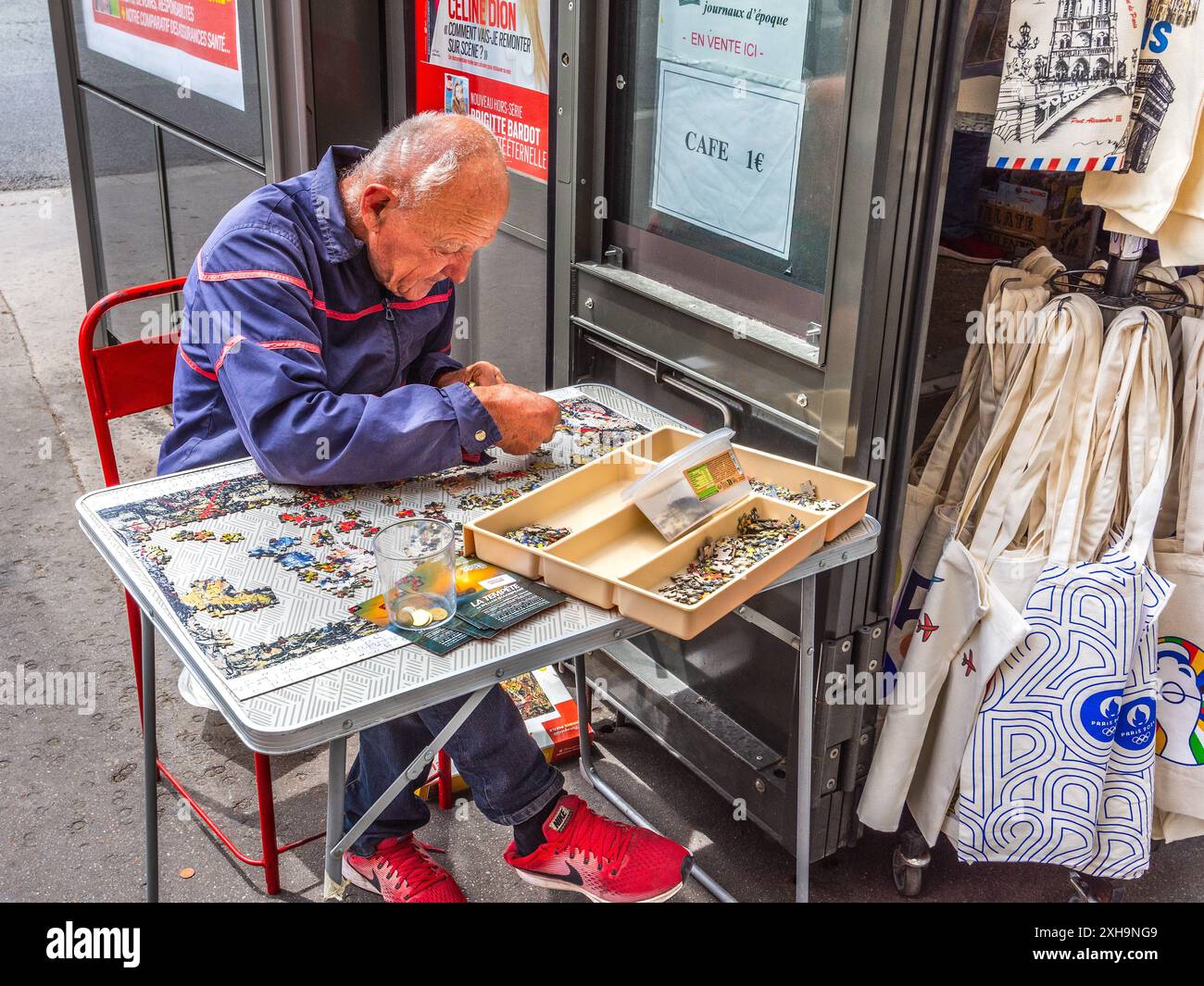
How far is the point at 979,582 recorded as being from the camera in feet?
7.72

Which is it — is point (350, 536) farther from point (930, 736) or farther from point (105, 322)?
point (105, 322)

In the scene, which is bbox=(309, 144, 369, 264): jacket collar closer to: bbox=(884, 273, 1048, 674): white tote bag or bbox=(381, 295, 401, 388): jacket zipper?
bbox=(381, 295, 401, 388): jacket zipper

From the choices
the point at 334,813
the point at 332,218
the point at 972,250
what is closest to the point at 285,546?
the point at 334,813

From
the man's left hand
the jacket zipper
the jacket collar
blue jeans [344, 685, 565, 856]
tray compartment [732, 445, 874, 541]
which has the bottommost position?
blue jeans [344, 685, 565, 856]

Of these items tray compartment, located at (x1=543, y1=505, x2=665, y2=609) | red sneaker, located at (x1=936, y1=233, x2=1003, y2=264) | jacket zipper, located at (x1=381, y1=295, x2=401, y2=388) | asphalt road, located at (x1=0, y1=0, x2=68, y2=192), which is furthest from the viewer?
asphalt road, located at (x1=0, y1=0, x2=68, y2=192)

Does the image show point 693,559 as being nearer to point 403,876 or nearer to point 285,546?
point 285,546

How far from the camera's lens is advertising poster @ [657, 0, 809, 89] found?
88.4 inches

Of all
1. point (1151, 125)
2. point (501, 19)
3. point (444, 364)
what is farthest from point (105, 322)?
point (1151, 125)

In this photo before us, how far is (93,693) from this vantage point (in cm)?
324

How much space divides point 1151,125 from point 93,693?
285 cm

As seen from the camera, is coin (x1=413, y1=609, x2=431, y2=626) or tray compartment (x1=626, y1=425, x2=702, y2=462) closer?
coin (x1=413, y1=609, x2=431, y2=626)

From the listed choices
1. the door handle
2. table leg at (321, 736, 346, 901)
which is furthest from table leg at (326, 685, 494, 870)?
the door handle

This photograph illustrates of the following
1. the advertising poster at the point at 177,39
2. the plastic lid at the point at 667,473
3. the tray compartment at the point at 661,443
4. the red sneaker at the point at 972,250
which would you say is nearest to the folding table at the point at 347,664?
the plastic lid at the point at 667,473

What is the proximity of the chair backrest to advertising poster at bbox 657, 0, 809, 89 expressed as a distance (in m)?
1.15
